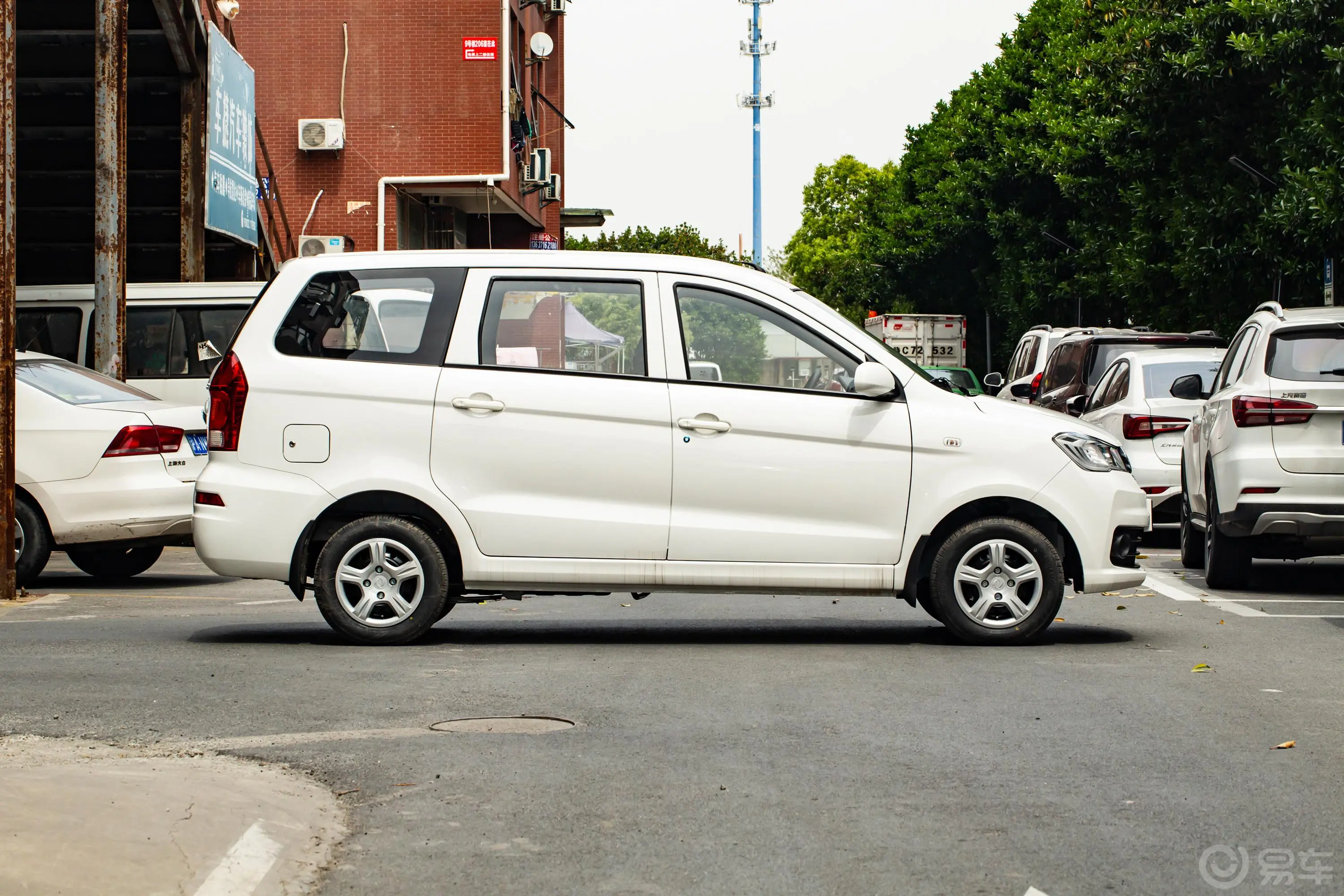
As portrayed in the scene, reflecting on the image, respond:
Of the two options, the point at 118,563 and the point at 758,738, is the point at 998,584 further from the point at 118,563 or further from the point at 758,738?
the point at 118,563

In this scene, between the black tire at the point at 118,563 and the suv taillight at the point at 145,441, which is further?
the black tire at the point at 118,563

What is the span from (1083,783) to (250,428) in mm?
4765

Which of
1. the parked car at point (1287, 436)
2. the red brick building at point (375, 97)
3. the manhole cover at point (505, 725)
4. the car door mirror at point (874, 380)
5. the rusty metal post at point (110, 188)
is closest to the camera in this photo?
the manhole cover at point (505, 725)

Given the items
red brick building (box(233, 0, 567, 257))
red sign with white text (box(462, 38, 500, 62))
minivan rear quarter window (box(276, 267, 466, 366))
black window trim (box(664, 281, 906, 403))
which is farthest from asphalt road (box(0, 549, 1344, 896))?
red sign with white text (box(462, 38, 500, 62))

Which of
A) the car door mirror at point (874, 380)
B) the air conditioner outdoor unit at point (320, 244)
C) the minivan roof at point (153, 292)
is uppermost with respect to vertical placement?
the air conditioner outdoor unit at point (320, 244)

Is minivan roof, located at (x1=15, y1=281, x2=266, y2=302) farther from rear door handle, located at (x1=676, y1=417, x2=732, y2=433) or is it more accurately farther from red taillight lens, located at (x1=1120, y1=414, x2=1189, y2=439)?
rear door handle, located at (x1=676, y1=417, x2=732, y2=433)

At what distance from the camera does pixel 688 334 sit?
884cm

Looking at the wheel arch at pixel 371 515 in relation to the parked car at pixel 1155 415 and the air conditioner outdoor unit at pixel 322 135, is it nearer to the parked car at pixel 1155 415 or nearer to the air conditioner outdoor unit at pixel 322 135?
the parked car at pixel 1155 415

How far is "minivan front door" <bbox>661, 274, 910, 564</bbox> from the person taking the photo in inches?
345

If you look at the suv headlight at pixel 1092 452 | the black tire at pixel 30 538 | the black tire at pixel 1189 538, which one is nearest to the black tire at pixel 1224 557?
the black tire at pixel 1189 538

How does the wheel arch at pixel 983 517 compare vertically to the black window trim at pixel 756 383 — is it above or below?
below

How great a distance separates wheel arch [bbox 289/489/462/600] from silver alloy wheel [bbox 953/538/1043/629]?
2.54m

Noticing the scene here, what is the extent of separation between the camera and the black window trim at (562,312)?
28.8ft
